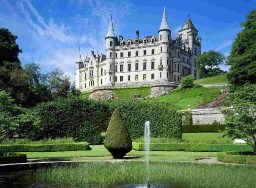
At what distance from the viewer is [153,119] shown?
34.2 meters

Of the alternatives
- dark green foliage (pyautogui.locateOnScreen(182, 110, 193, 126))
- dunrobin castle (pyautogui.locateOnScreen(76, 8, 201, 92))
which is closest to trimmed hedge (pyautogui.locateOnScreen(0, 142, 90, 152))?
dark green foliage (pyautogui.locateOnScreen(182, 110, 193, 126))

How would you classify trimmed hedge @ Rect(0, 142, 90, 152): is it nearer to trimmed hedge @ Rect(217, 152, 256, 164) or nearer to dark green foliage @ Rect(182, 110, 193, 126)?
trimmed hedge @ Rect(217, 152, 256, 164)

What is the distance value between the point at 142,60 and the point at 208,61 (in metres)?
18.1

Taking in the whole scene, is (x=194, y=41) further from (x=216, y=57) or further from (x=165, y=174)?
(x=165, y=174)

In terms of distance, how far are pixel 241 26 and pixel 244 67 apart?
818cm

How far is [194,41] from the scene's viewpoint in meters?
97.2

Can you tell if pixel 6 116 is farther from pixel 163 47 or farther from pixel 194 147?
pixel 163 47

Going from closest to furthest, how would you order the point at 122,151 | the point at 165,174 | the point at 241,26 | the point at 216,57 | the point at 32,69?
the point at 165,174, the point at 122,151, the point at 241,26, the point at 32,69, the point at 216,57

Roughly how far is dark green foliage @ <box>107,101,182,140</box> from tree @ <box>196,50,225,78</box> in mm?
59232

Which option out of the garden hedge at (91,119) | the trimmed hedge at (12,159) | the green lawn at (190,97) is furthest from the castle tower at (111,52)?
the trimmed hedge at (12,159)

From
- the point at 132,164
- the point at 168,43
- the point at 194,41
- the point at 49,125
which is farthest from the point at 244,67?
the point at 194,41

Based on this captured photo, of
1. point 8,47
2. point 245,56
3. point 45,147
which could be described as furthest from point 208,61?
point 45,147

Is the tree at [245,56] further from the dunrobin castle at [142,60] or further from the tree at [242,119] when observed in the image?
the dunrobin castle at [142,60]

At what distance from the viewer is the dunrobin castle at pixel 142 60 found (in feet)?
272
